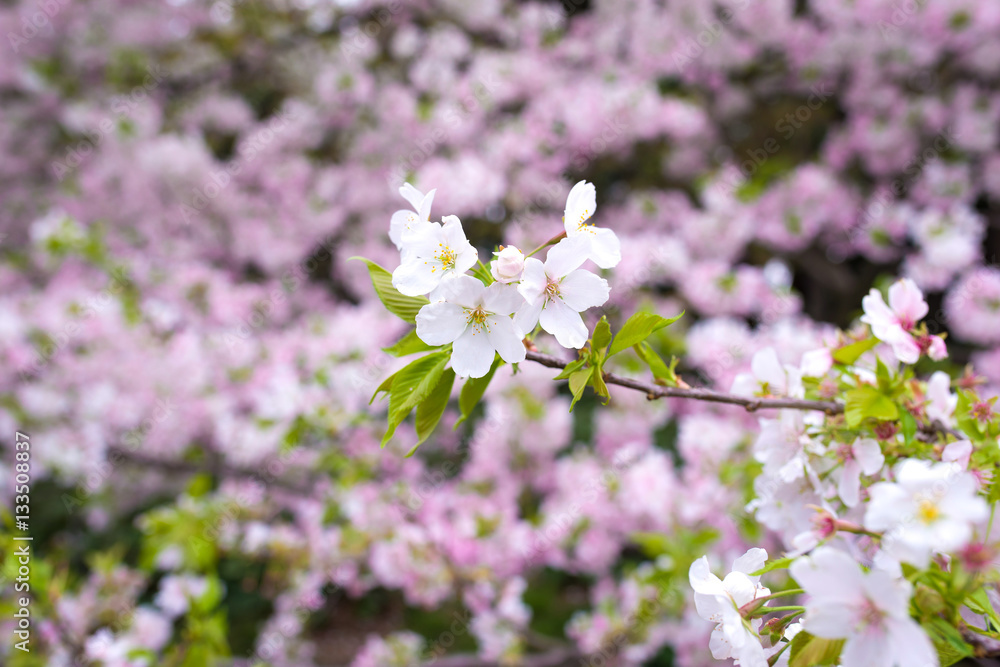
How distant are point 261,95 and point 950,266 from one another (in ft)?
14.7

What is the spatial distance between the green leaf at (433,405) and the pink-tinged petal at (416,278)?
4.7 inches

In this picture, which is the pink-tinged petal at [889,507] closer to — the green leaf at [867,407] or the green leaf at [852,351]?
the green leaf at [867,407]

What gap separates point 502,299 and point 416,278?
0.10 m

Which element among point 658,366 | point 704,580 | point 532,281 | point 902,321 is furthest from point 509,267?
point 902,321

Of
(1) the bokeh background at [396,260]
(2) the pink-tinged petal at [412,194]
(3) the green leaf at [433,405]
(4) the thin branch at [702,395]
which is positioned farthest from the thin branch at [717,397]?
(1) the bokeh background at [396,260]

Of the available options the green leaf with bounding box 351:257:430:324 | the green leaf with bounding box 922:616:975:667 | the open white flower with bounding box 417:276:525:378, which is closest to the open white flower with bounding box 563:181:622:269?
the open white flower with bounding box 417:276:525:378

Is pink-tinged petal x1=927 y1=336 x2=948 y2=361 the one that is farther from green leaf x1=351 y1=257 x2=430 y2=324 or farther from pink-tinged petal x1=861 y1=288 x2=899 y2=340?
green leaf x1=351 y1=257 x2=430 y2=324

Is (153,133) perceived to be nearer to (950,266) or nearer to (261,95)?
A: (261,95)

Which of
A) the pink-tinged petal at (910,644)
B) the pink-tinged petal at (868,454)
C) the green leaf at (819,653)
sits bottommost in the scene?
the pink-tinged petal at (868,454)

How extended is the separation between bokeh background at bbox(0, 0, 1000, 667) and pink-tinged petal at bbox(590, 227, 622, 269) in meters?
1.29

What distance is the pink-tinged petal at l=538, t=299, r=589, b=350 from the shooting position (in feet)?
2.21

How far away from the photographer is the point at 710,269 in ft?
9.56

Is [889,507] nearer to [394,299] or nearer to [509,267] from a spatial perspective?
[509,267]

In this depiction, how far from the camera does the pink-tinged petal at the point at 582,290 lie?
687mm
